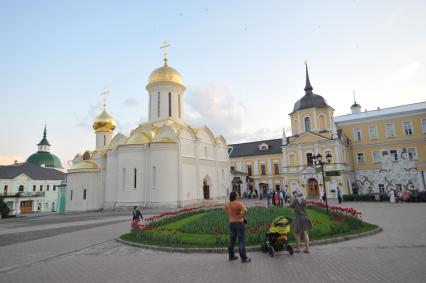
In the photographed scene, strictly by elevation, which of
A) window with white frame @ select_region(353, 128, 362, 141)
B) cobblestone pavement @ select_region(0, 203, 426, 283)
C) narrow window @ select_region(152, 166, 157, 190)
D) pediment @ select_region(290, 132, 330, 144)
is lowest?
cobblestone pavement @ select_region(0, 203, 426, 283)

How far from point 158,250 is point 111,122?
3294 cm

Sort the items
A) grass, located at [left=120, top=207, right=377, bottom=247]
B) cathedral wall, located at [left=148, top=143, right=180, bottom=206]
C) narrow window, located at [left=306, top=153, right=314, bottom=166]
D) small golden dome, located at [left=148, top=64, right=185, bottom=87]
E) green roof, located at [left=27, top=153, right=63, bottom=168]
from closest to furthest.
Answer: grass, located at [left=120, top=207, right=377, bottom=247]
cathedral wall, located at [left=148, top=143, right=180, bottom=206]
small golden dome, located at [left=148, top=64, right=185, bottom=87]
narrow window, located at [left=306, top=153, right=314, bottom=166]
green roof, located at [left=27, top=153, right=63, bottom=168]

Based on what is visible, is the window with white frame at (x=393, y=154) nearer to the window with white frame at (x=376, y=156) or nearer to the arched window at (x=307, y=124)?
the window with white frame at (x=376, y=156)

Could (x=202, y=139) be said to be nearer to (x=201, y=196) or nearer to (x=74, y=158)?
(x=201, y=196)

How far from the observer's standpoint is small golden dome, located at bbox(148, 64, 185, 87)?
3388 centimetres

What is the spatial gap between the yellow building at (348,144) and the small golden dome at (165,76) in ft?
61.3

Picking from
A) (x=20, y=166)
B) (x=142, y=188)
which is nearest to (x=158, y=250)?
(x=142, y=188)

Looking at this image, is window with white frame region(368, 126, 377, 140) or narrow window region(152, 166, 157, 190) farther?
window with white frame region(368, 126, 377, 140)

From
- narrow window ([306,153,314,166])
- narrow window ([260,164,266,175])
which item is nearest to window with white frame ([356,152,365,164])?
narrow window ([306,153,314,166])

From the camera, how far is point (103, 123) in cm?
3884

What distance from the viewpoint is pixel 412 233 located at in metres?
10.1

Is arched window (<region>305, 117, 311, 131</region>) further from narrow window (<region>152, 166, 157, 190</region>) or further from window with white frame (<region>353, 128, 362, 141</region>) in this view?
narrow window (<region>152, 166, 157, 190</region>)

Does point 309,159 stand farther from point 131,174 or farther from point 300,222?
point 300,222

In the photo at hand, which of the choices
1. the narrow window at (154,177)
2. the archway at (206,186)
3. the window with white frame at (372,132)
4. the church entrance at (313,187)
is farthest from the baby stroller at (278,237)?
the window with white frame at (372,132)
